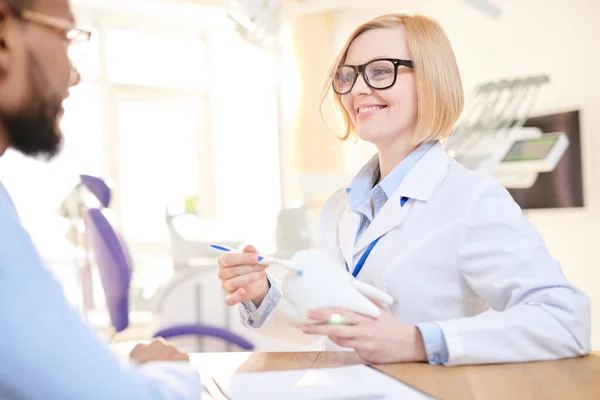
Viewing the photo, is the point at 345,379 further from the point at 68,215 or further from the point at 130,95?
the point at 130,95

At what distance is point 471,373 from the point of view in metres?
0.89

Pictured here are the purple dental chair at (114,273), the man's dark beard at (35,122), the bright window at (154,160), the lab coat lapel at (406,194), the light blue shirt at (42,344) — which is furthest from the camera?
the bright window at (154,160)

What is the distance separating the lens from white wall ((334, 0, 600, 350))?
2.78 meters

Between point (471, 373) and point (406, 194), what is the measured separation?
1.30 feet

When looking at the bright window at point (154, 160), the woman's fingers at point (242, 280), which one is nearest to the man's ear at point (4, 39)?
the woman's fingers at point (242, 280)

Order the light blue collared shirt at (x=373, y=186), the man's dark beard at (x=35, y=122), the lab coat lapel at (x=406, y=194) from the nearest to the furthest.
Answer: the man's dark beard at (x=35, y=122)
the lab coat lapel at (x=406, y=194)
the light blue collared shirt at (x=373, y=186)

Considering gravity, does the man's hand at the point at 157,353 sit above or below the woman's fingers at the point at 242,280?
below

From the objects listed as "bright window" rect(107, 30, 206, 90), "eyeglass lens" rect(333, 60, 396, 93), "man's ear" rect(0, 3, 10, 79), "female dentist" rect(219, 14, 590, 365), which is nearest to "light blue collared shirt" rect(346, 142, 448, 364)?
"female dentist" rect(219, 14, 590, 365)

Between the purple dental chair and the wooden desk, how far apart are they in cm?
126

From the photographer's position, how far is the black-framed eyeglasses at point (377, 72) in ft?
4.04

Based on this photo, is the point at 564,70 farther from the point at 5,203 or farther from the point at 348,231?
the point at 5,203

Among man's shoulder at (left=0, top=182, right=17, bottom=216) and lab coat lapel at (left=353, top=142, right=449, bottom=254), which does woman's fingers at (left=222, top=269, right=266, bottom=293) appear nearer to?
lab coat lapel at (left=353, top=142, right=449, bottom=254)

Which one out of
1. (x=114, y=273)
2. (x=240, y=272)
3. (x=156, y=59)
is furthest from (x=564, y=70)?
(x=156, y=59)

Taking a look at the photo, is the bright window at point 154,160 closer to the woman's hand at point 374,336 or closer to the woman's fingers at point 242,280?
the woman's fingers at point 242,280
